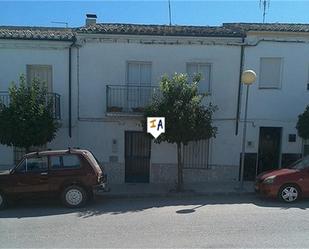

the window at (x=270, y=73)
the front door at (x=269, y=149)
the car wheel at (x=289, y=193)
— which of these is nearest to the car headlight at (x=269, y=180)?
the car wheel at (x=289, y=193)

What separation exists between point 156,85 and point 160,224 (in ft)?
22.9

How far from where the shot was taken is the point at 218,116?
48.9 ft

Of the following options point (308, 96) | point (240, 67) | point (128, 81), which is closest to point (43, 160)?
point (128, 81)

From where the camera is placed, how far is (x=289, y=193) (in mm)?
11453

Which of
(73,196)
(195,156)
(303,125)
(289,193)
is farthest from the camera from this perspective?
(195,156)

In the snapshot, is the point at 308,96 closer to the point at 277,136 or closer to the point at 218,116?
the point at 277,136

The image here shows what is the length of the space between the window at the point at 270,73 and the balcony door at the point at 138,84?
4384 millimetres

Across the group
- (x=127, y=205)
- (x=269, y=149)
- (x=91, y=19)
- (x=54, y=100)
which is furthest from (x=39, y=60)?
(x=269, y=149)

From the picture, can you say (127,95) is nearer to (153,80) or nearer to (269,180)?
(153,80)

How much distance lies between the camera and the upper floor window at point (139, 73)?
Answer: 14.9 m

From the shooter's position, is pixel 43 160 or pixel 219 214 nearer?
pixel 219 214

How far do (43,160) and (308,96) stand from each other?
33.2ft

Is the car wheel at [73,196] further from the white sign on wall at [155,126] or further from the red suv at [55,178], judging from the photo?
the white sign on wall at [155,126]

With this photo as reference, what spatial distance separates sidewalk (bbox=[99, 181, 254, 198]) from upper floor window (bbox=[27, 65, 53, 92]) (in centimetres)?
464
